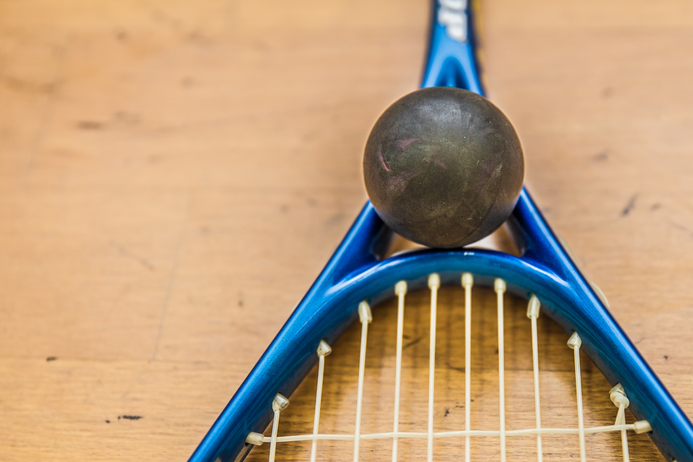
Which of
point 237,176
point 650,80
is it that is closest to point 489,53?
point 650,80

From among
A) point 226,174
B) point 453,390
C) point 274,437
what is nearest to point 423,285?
point 453,390

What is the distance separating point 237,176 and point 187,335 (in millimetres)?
247

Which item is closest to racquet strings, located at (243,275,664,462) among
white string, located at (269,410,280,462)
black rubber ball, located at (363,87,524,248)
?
white string, located at (269,410,280,462)

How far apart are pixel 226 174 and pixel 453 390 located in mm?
446

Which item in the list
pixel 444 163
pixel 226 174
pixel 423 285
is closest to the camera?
pixel 444 163

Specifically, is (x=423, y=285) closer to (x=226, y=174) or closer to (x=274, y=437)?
(x=274, y=437)

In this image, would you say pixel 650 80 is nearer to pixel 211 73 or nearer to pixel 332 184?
pixel 332 184

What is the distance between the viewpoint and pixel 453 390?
0.69 metres

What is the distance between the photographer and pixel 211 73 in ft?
3.17

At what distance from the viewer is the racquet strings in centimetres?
64

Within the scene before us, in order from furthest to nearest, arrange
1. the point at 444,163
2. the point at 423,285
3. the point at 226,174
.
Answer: the point at 226,174
the point at 423,285
the point at 444,163

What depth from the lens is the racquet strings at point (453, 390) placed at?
641mm

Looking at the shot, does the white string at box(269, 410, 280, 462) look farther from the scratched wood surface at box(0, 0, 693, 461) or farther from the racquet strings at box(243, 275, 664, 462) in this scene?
the scratched wood surface at box(0, 0, 693, 461)

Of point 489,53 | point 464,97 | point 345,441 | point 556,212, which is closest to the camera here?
point 464,97
